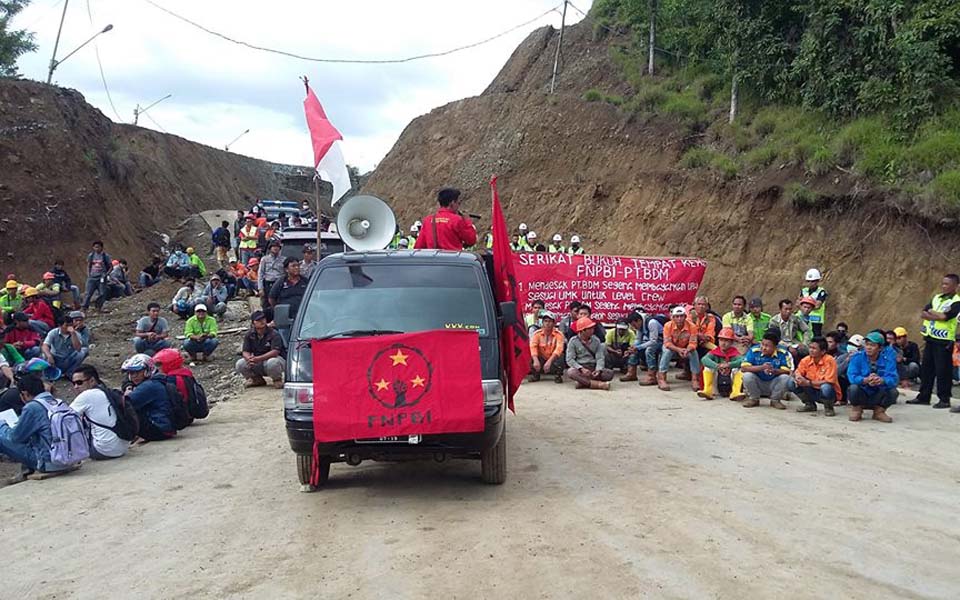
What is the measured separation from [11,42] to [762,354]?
41890mm

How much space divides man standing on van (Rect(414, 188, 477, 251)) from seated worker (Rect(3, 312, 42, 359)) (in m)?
8.63

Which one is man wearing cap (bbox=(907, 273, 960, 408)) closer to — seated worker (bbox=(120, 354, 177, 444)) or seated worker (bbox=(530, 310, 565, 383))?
seated worker (bbox=(530, 310, 565, 383))

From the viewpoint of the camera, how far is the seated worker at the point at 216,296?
63.3ft

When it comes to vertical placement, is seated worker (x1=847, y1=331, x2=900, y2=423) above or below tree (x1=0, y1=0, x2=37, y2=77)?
below

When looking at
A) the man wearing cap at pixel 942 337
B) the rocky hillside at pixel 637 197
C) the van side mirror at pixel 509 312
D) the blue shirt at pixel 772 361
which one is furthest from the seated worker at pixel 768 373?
the rocky hillside at pixel 637 197

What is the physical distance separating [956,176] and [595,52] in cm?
2074

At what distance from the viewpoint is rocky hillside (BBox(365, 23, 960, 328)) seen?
58.0ft

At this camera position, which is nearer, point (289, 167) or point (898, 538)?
point (898, 538)

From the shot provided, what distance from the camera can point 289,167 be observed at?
6356 cm

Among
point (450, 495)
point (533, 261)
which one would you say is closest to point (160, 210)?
point (533, 261)

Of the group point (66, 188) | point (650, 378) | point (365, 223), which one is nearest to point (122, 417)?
→ point (365, 223)

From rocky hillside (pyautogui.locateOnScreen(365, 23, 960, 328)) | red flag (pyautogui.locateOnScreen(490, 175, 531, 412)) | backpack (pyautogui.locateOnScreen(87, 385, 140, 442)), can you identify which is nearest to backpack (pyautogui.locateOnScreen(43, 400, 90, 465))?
backpack (pyautogui.locateOnScreen(87, 385, 140, 442))

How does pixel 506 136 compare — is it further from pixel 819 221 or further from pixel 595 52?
pixel 819 221

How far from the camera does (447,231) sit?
30.6ft
